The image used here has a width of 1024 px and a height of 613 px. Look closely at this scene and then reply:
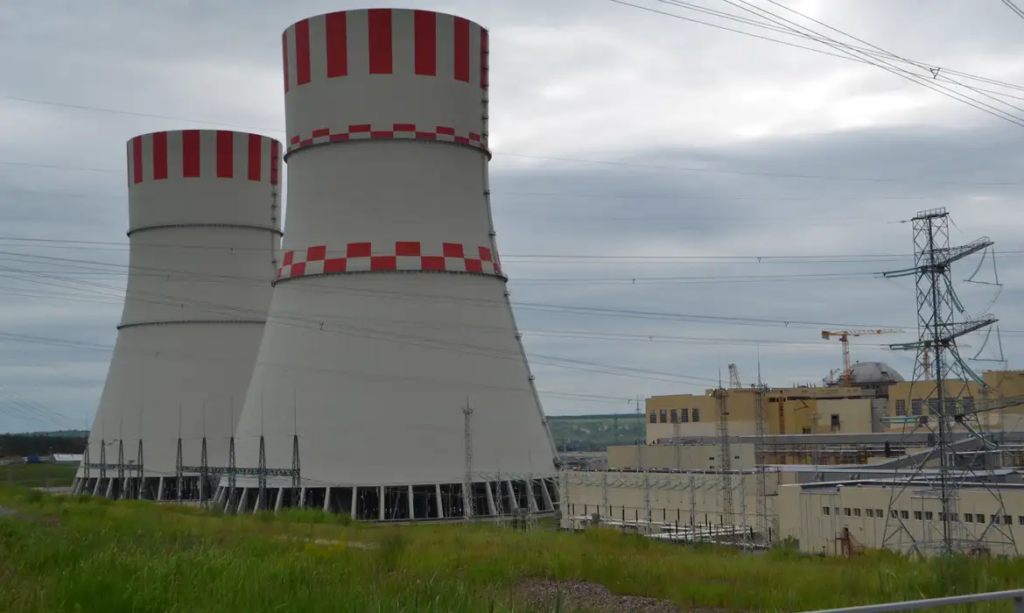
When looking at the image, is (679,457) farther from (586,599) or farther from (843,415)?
(586,599)

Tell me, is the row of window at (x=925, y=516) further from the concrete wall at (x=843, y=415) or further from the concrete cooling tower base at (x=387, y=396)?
the concrete wall at (x=843, y=415)

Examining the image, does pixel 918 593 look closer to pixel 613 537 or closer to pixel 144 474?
pixel 613 537

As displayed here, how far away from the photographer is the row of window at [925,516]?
71.7 ft

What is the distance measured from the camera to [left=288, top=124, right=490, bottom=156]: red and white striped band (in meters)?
22.0

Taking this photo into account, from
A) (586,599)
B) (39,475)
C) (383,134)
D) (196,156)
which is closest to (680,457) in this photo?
(196,156)

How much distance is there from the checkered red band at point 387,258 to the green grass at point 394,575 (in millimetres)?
9022

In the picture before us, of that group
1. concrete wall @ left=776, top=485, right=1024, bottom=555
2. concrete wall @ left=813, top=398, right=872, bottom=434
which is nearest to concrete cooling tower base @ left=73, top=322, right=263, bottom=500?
concrete wall @ left=776, top=485, right=1024, bottom=555

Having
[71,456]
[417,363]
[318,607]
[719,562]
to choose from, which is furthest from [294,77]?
[71,456]

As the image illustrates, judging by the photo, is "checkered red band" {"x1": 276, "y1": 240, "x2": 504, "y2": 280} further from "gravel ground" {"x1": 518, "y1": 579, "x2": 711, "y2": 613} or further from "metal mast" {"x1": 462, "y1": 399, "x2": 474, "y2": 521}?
"gravel ground" {"x1": 518, "y1": 579, "x2": 711, "y2": 613}

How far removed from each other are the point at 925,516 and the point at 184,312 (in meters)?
21.0

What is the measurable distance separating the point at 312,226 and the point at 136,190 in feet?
38.0

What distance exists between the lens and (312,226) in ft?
73.3

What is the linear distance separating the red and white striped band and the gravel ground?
1433 cm

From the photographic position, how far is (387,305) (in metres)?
21.5
